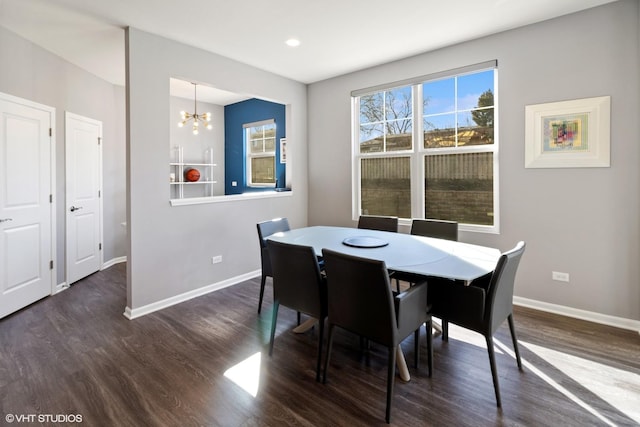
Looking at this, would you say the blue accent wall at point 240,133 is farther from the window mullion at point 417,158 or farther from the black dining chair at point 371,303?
the black dining chair at point 371,303

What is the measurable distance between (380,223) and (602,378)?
6.92 feet

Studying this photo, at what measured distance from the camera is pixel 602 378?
216cm

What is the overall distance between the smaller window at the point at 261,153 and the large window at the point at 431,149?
193cm

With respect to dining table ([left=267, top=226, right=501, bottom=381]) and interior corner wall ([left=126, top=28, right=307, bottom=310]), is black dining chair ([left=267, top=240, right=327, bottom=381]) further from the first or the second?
interior corner wall ([left=126, top=28, right=307, bottom=310])

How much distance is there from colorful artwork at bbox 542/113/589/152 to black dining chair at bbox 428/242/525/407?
1621mm

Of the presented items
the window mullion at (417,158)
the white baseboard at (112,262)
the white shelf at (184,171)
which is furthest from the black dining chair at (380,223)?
the white baseboard at (112,262)

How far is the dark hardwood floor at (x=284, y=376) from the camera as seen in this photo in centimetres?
186

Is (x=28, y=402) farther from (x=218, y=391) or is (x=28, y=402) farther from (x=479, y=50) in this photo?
(x=479, y=50)

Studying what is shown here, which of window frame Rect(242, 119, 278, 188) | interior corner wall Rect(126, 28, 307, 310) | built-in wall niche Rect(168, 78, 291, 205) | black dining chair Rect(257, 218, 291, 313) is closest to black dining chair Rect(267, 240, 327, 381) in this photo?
black dining chair Rect(257, 218, 291, 313)

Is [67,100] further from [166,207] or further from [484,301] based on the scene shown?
[484,301]

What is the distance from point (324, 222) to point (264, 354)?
273cm

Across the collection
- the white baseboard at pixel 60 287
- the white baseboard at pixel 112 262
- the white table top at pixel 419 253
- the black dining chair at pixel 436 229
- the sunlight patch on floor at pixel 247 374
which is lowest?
the sunlight patch on floor at pixel 247 374

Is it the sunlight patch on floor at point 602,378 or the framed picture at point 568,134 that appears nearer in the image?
the sunlight patch on floor at point 602,378

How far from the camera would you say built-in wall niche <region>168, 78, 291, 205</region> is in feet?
19.0
